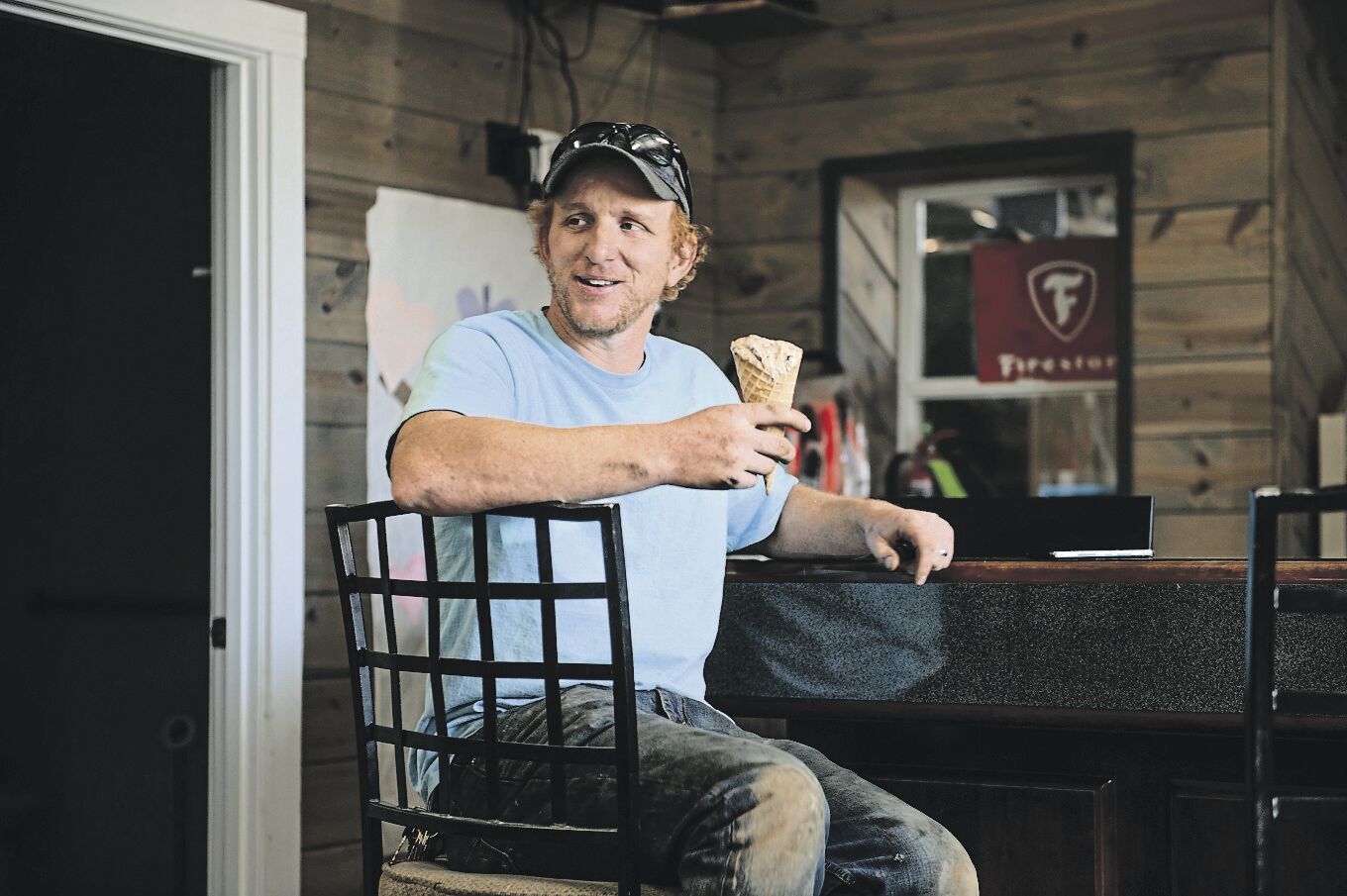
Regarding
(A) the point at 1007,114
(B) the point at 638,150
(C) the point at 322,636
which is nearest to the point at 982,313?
(A) the point at 1007,114

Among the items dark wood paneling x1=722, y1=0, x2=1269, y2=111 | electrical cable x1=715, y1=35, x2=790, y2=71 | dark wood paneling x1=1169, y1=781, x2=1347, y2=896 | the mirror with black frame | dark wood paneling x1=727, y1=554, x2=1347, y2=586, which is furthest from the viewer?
electrical cable x1=715, y1=35, x2=790, y2=71

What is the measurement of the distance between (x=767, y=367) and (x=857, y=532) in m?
0.42

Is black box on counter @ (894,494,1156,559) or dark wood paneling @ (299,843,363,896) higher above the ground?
black box on counter @ (894,494,1156,559)

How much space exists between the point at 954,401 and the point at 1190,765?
2526 millimetres

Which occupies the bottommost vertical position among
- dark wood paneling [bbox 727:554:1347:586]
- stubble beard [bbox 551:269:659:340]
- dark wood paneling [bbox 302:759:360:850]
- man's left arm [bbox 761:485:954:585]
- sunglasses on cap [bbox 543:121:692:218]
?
dark wood paneling [bbox 302:759:360:850]

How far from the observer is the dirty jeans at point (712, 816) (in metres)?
1.52

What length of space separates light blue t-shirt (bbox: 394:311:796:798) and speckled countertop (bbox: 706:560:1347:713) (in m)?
0.18

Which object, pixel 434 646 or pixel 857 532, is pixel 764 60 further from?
pixel 434 646

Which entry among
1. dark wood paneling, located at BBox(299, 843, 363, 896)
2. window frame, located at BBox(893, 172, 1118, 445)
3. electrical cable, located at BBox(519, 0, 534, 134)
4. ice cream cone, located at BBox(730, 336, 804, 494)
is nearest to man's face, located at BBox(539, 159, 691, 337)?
ice cream cone, located at BBox(730, 336, 804, 494)

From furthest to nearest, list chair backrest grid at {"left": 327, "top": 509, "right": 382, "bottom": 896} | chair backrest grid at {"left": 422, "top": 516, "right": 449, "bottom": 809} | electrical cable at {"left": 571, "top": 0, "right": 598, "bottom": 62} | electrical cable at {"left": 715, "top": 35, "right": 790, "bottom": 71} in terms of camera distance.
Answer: electrical cable at {"left": 715, "top": 35, "right": 790, "bottom": 71}
electrical cable at {"left": 571, "top": 0, "right": 598, "bottom": 62}
chair backrest grid at {"left": 327, "top": 509, "right": 382, "bottom": 896}
chair backrest grid at {"left": 422, "top": 516, "right": 449, "bottom": 809}

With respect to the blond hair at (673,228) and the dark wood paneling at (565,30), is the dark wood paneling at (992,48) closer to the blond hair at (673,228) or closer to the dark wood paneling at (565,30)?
the dark wood paneling at (565,30)

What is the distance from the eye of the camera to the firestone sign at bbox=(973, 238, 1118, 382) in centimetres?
428

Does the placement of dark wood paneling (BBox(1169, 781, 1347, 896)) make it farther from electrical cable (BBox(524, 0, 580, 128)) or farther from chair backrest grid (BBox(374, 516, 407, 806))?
electrical cable (BBox(524, 0, 580, 128))

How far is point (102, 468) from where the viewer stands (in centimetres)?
354
